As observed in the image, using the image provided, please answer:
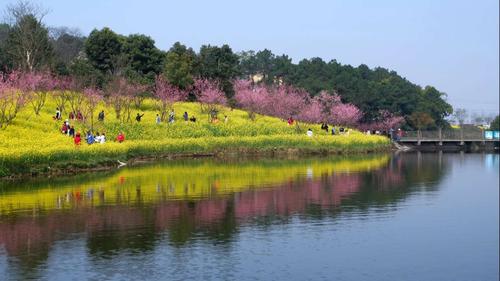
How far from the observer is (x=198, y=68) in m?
92.1

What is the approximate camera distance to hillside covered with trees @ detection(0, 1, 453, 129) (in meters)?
80.7

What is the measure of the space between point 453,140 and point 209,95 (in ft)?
142

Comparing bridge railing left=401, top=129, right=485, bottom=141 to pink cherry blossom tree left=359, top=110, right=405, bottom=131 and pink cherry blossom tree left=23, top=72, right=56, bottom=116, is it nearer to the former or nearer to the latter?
pink cherry blossom tree left=359, top=110, right=405, bottom=131

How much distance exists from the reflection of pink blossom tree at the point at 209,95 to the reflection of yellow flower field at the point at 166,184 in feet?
85.1

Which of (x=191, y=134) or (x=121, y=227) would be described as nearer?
(x=121, y=227)

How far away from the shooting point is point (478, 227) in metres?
26.1

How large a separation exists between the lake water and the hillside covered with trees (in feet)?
135

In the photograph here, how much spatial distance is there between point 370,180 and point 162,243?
25.2 metres

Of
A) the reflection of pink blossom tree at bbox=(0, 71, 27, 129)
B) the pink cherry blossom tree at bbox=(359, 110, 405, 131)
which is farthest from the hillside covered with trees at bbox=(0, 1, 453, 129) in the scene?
the reflection of pink blossom tree at bbox=(0, 71, 27, 129)

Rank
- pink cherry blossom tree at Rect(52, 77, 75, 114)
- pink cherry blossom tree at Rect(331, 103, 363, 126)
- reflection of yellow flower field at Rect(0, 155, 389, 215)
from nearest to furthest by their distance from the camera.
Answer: reflection of yellow flower field at Rect(0, 155, 389, 215) < pink cherry blossom tree at Rect(52, 77, 75, 114) < pink cherry blossom tree at Rect(331, 103, 363, 126)

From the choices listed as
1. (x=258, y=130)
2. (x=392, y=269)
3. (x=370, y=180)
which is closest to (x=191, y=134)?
(x=258, y=130)

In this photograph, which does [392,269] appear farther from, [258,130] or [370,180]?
[258,130]

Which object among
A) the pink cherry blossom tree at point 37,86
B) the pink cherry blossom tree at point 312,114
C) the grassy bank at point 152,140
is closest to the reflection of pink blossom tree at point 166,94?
the grassy bank at point 152,140

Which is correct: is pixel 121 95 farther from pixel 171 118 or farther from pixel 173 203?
pixel 173 203
